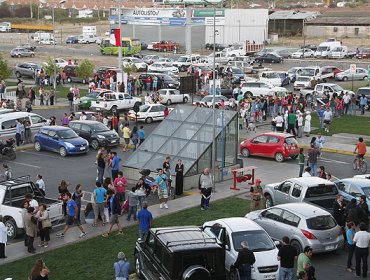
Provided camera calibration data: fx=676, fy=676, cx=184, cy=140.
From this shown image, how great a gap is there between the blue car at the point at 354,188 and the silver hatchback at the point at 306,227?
3.05 meters

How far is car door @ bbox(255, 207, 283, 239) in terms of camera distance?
19.0 m

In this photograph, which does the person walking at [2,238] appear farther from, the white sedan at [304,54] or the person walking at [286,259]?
the white sedan at [304,54]

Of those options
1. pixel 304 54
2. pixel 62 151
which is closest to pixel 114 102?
pixel 62 151

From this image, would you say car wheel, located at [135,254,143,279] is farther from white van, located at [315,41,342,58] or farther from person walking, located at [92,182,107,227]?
white van, located at [315,41,342,58]

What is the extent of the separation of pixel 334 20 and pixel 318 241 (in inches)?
3430

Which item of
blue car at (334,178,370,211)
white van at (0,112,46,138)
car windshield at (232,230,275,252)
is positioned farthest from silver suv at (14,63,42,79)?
car windshield at (232,230,275,252)

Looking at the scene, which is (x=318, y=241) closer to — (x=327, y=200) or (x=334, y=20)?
(x=327, y=200)

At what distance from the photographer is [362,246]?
663 inches

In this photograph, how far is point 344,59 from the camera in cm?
8031

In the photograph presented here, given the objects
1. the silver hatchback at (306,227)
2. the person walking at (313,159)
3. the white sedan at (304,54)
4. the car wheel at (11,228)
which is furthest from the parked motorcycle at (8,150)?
the white sedan at (304,54)

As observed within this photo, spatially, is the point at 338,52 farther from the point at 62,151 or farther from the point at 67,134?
the point at 62,151

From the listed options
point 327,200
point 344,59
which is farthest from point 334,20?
point 327,200

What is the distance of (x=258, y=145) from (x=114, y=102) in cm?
1605

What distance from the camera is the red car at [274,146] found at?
102 ft
